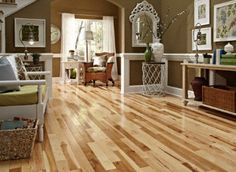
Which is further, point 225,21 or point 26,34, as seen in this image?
point 26,34

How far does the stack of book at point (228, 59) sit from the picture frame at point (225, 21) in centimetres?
39

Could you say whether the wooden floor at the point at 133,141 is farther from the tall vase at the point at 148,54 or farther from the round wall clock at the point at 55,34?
the round wall clock at the point at 55,34

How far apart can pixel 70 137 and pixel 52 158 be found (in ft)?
1.94

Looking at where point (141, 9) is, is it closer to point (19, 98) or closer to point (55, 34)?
point (55, 34)

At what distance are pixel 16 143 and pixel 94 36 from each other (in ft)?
25.5

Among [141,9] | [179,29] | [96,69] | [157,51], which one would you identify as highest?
[141,9]

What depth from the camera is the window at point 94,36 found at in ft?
30.6

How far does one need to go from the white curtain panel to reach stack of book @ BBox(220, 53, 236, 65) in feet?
19.6

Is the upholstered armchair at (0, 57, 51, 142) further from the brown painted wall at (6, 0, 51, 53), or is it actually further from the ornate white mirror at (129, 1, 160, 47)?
the ornate white mirror at (129, 1, 160, 47)

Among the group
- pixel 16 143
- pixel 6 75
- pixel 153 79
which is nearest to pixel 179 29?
pixel 153 79

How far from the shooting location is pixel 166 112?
162 inches

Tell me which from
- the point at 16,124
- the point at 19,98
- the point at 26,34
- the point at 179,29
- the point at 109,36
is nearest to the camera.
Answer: the point at 16,124

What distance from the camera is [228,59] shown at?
373 centimetres

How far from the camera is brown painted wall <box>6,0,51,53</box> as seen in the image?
5160 millimetres
